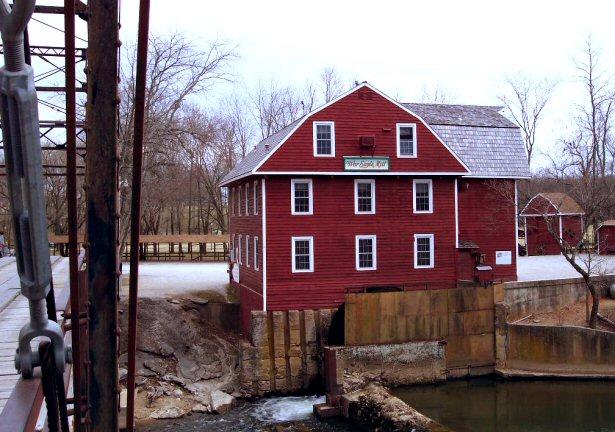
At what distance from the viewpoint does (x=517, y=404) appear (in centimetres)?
2055

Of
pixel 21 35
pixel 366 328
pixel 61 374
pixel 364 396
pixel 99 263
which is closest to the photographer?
pixel 21 35

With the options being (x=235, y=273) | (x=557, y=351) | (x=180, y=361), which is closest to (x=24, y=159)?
(x=180, y=361)

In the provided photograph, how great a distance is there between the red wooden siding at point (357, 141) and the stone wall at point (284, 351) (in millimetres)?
5311

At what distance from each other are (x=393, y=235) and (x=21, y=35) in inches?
866

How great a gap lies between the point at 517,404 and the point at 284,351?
7.91 metres

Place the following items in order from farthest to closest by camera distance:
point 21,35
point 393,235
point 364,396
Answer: point 393,235 < point 364,396 < point 21,35

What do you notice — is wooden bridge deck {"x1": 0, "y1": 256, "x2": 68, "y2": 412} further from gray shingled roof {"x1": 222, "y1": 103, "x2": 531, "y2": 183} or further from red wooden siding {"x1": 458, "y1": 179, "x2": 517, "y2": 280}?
red wooden siding {"x1": 458, "y1": 179, "x2": 517, "y2": 280}

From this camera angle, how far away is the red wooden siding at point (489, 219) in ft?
86.5

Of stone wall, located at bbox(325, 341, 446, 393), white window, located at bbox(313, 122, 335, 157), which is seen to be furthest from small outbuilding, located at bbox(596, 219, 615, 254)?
white window, located at bbox(313, 122, 335, 157)

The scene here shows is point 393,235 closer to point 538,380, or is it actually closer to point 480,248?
point 480,248

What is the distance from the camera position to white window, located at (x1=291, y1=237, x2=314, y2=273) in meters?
22.7

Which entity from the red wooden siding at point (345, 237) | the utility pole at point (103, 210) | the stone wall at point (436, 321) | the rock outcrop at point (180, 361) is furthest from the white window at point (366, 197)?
the utility pole at point (103, 210)

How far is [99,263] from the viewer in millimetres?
3434

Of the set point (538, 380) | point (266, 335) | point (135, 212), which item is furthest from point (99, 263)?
point (538, 380)
